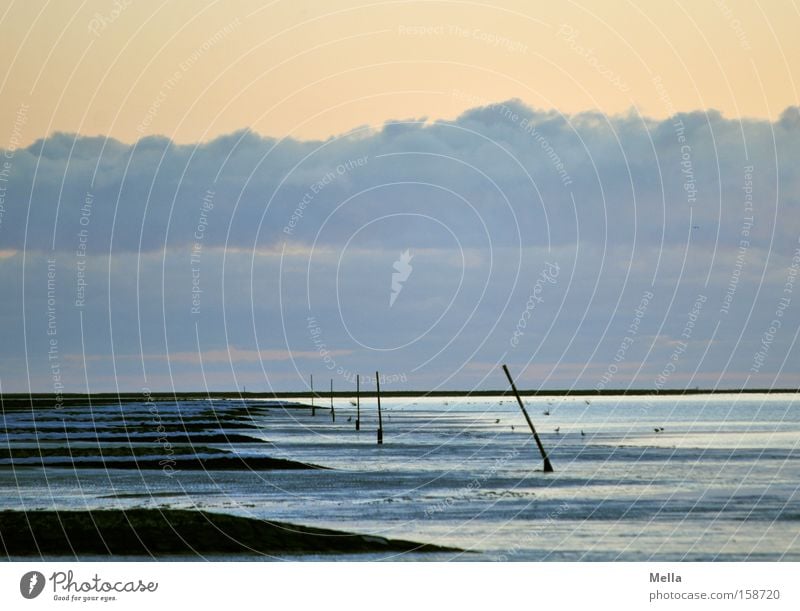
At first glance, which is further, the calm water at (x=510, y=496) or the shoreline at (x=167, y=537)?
the calm water at (x=510, y=496)

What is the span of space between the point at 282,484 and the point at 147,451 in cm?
2640

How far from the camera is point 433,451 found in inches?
3809

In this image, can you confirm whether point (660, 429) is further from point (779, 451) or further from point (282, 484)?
point (282, 484)

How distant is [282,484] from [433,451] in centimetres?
3492

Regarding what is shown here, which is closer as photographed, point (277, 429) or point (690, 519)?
point (690, 519)

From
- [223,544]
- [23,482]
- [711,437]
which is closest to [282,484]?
[23,482]

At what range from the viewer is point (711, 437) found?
393 ft

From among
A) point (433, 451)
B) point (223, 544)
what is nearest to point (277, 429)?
point (433, 451)

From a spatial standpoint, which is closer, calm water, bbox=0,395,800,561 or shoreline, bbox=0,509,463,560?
shoreline, bbox=0,509,463,560

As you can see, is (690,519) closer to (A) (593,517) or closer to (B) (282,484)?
(A) (593,517)

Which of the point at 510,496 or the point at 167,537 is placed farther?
the point at 510,496
